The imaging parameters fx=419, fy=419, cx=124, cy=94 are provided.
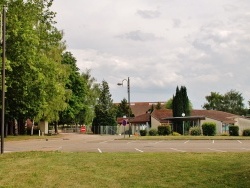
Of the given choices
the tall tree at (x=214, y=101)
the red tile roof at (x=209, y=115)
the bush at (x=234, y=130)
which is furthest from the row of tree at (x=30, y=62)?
the tall tree at (x=214, y=101)

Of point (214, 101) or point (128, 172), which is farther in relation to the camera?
point (214, 101)

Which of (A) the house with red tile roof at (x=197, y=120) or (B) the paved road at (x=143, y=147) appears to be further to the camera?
(A) the house with red tile roof at (x=197, y=120)

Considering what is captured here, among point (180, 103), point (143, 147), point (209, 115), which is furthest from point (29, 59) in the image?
point (209, 115)

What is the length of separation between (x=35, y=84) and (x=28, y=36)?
15.6 ft

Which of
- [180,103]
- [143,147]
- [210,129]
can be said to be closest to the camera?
[143,147]

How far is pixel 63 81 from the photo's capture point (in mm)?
58406

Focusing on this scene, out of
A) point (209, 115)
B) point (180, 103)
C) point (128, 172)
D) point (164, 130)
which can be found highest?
point (180, 103)

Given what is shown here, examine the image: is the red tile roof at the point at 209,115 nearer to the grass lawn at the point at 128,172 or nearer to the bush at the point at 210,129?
the bush at the point at 210,129

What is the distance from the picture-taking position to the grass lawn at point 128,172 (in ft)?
38.6

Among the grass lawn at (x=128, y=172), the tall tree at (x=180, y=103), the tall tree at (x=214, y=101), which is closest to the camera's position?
the grass lawn at (x=128, y=172)

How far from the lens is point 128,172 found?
1324 centimetres

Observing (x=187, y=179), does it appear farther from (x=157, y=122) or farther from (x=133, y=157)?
(x=157, y=122)

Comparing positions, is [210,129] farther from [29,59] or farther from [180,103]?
[29,59]

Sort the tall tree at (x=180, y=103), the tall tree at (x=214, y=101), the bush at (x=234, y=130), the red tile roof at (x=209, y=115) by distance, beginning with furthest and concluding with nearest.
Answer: the tall tree at (x=214, y=101) < the red tile roof at (x=209, y=115) < the tall tree at (x=180, y=103) < the bush at (x=234, y=130)
